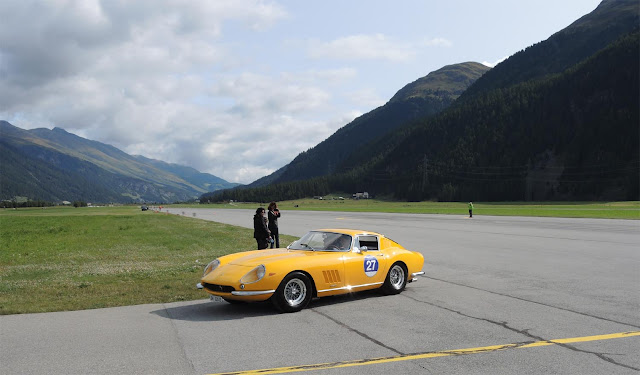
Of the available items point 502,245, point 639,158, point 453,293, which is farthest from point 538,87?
point 453,293

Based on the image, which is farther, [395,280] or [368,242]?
[395,280]

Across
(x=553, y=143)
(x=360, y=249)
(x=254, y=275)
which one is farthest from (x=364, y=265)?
(x=553, y=143)

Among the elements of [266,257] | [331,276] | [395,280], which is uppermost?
[266,257]

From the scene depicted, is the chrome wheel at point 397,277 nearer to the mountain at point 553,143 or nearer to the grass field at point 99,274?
the grass field at point 99,274

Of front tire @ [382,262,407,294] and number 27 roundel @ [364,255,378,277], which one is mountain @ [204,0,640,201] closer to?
front tire @ [382,262,407,294]

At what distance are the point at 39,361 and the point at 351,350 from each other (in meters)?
3.64

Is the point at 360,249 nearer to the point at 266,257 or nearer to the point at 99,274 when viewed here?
the point at 266,257

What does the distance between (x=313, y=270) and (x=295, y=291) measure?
48cm

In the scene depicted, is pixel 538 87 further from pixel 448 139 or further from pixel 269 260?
pixel 269 260

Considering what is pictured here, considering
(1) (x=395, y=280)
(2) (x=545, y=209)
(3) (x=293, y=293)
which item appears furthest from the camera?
(2) (x=545, y=209)

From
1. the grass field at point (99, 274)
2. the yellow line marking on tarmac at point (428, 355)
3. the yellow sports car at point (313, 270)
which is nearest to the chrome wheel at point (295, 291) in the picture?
the yellow sports car at point (313, 270)

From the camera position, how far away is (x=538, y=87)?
6555 inches

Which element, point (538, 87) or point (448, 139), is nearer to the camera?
point (538, 87)

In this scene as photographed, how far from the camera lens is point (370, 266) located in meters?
9.86
